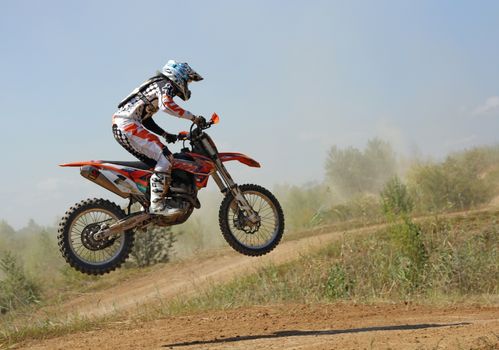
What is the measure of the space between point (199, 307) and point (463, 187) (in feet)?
78.6

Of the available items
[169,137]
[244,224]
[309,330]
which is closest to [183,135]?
[169,137]

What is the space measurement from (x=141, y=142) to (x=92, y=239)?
1.41 meters

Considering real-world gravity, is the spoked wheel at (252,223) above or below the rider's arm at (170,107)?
below

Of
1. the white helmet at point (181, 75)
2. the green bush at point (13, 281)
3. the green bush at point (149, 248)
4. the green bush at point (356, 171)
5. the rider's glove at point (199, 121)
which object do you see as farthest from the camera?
the green bush at point (356, 171)

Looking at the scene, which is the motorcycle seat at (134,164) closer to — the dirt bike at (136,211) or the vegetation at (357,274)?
the dirt bike at (136,211)

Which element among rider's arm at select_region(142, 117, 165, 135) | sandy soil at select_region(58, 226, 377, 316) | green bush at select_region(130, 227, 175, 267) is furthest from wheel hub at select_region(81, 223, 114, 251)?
green bush at select_region(130, 227, 175, 267)

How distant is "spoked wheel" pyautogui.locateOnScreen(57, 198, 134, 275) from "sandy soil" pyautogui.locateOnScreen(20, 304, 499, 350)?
1.05m

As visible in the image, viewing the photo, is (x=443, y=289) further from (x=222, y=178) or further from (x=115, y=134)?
(x=115, y=134)

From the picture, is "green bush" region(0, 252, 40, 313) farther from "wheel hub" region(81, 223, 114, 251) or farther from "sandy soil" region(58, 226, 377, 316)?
"wheel hub" region(81, 223, 114, 251)

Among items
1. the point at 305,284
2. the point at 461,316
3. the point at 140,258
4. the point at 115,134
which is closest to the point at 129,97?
the point at 115,134

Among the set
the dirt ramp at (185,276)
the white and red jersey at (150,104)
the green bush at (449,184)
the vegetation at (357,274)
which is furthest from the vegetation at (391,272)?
the green bush at (449,184)

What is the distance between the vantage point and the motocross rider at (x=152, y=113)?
26.9ft

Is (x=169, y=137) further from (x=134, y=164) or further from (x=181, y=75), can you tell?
(x=181, y=75)

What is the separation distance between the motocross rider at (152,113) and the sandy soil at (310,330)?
1778mm
